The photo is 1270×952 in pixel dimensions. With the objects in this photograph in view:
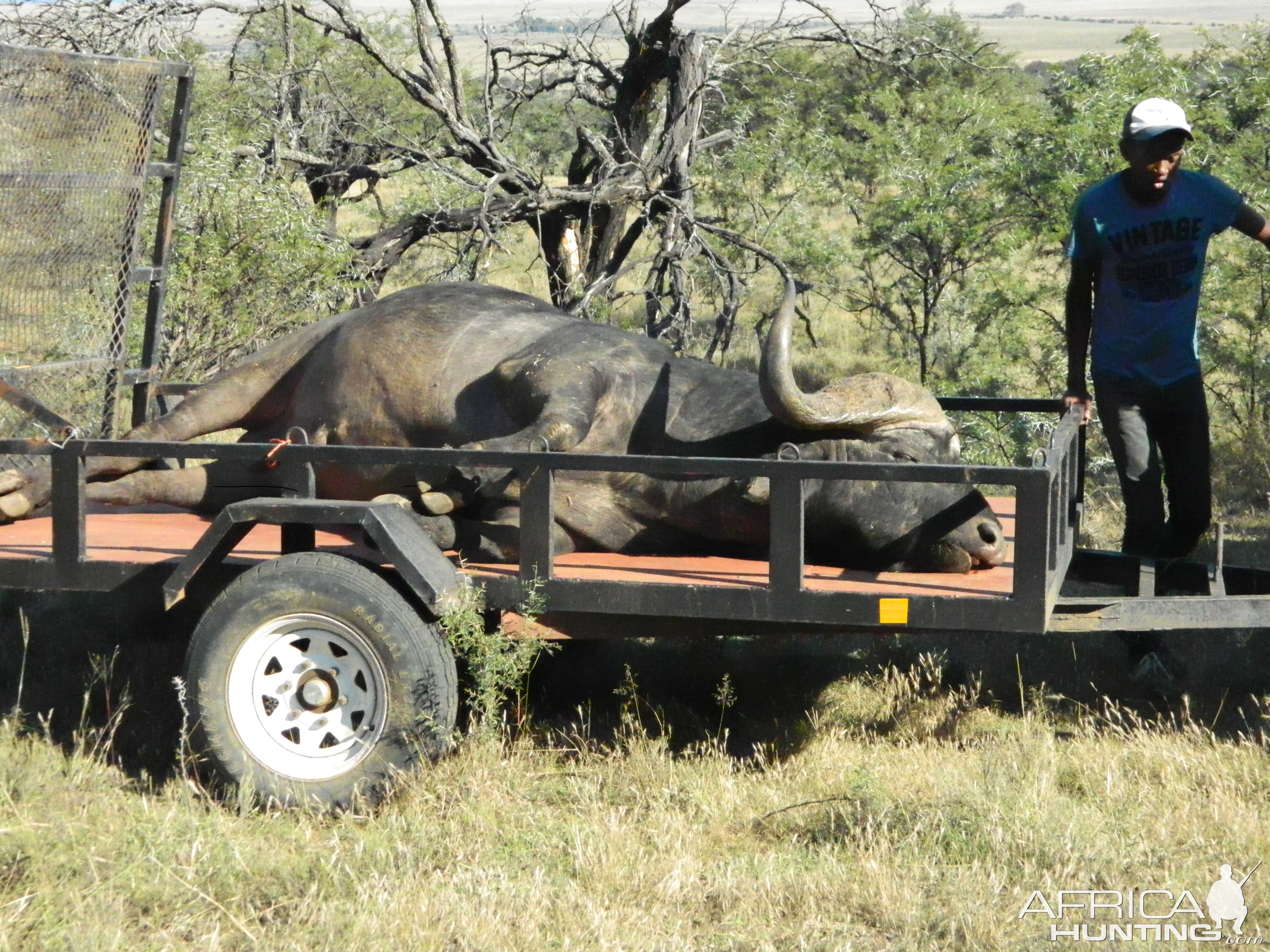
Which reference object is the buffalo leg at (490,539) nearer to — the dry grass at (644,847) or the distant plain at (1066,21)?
the dry grass at (644,847)

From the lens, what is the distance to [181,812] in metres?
4.63

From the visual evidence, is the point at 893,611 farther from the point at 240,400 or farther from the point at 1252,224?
the point at 240,400

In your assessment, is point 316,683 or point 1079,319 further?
point 1079,319

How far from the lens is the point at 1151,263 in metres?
5.61

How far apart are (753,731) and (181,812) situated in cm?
223

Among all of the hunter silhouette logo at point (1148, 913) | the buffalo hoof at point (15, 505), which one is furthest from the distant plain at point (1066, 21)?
the hunter silhouette logo at point (1148, 913)

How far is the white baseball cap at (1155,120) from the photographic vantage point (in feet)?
17.4

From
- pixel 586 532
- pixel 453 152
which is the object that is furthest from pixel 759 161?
pixel 586 532

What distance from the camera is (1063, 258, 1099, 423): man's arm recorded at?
5766 mm

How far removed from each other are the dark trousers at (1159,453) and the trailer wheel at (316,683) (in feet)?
9.26

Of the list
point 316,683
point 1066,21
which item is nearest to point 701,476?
point 316,683

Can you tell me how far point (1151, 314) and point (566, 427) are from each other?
2.29 meters

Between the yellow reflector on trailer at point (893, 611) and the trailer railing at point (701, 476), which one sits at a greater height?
the trailer railing at point (701, 476)

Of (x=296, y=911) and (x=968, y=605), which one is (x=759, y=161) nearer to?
(x=968, y=605)
